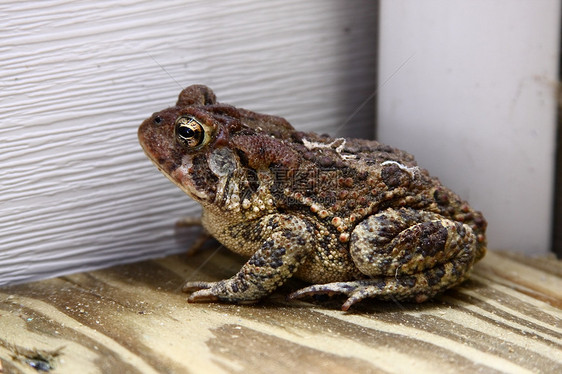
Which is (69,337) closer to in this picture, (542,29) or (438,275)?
(438,275)

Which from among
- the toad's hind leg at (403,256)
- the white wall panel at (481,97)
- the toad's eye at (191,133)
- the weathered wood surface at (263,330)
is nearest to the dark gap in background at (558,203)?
the white wall panel at (481,97)

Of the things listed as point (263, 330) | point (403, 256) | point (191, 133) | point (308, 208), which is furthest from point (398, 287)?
point (191, 133)

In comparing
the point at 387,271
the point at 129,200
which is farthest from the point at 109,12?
the point at 387,271

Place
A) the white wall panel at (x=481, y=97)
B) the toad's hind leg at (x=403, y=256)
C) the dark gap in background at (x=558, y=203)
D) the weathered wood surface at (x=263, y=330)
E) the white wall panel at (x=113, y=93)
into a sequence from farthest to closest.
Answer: the dark gap in background at (x=558, y=203) → the white wall panel at (x=481, y=97) → the white wall panel at (x=113, y=93) → the toad's hind leg at (x=403, y=256) → the weathered wood surface at (x=263, y=330)

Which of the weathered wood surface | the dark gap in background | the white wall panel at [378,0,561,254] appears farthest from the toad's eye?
the dark gap in background

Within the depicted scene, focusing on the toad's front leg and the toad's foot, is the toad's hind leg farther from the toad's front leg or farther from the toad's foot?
the toad's front leg

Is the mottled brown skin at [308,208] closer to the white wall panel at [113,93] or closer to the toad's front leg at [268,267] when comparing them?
the toad's front leg at [268,267]
